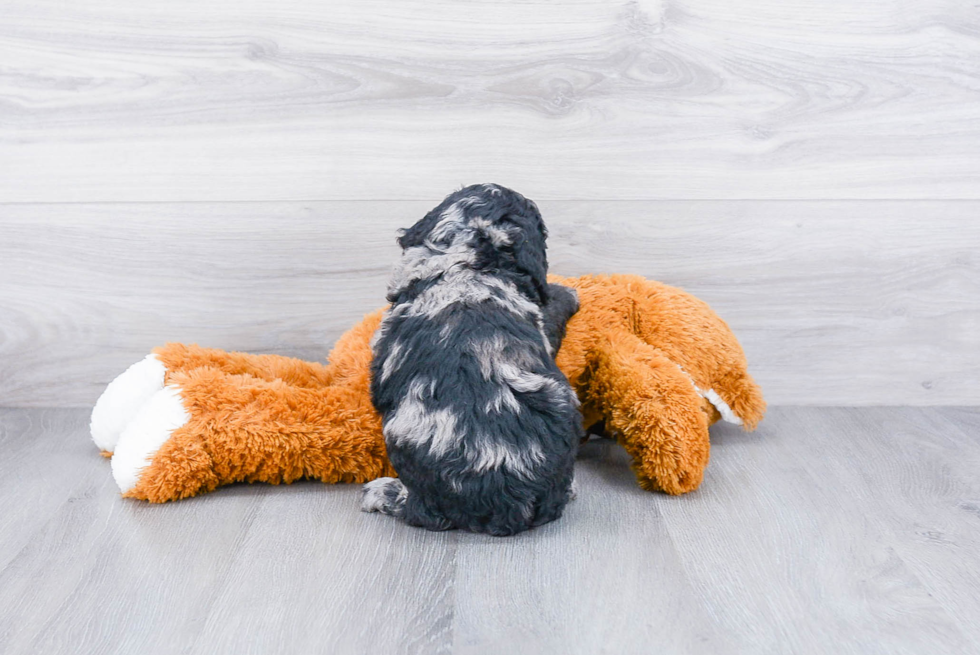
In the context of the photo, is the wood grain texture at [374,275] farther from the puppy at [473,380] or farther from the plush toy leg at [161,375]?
the puppy at [473,380]

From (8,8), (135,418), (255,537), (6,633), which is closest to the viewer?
(6,633)

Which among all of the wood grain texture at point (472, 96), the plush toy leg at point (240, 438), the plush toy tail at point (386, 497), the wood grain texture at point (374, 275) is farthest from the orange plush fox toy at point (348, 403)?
the wood grain texture at point (472, 96)

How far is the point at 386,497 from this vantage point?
145cm

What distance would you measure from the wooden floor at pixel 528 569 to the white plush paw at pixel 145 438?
7 centimetres

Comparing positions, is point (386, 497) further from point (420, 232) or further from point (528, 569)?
point (420, 232)

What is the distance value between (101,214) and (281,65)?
0.59 meters

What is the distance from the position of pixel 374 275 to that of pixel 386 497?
0.70m

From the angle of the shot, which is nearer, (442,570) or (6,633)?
(6,633)

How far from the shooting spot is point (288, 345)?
6.65 feet

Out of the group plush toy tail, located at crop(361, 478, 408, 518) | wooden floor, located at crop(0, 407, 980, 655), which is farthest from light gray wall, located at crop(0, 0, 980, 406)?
plush toy tail, located at crop(361, 478, 408, 518)

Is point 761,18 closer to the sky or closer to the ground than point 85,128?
closer to the sky

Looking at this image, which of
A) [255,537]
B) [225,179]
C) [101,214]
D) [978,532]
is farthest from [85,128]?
[978,532]

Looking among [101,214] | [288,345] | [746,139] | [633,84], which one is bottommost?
[288,345]

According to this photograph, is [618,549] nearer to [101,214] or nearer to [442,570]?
[442,570]
